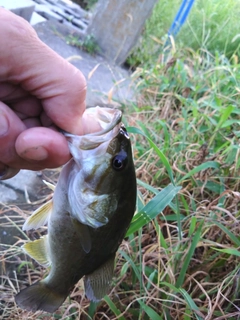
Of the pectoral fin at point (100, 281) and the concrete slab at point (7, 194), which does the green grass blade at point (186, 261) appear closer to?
the pectoral fin at point (100, 281)

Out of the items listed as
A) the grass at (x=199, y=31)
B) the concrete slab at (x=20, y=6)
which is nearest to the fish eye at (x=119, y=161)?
the concrete slab at (x=20, y=6)

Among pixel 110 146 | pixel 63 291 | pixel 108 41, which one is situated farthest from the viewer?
pixel 108 41

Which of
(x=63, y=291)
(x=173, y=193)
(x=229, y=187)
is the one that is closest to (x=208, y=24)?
(x=229, y=187)

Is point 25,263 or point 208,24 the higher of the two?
point 208,24

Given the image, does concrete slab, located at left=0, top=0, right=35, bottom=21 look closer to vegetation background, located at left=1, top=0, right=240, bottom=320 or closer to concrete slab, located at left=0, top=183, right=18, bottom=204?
vegetation background, located at left=1, top=0, right=240, bottom=320

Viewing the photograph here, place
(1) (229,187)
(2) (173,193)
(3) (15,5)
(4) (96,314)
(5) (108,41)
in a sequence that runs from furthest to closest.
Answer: (5) (108,41)
(3) (15,5)
(1) (229,187)
(4) (96,314)
(2) (173,193)

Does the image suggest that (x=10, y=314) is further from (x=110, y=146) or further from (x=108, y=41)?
(x=108, y=41)

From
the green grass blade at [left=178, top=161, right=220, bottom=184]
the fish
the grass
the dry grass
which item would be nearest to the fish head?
the fish
